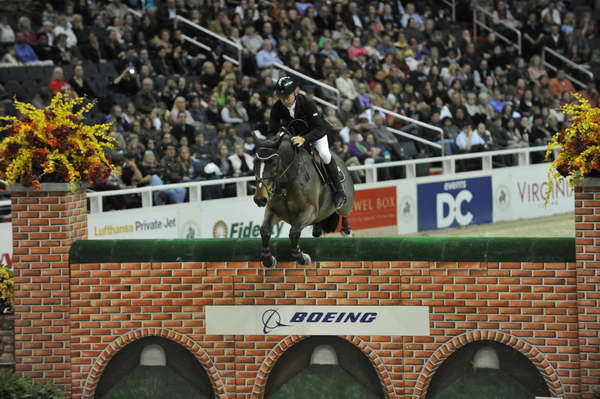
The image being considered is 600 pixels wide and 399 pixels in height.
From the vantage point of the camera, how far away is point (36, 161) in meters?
12.4

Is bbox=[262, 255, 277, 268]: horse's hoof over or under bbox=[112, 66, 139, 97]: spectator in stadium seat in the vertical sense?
under

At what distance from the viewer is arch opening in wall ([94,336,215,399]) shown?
12539 millimetres

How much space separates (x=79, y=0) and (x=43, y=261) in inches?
470

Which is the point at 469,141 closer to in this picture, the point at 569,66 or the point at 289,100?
the point at 569,66

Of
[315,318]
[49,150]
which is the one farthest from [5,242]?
[315,318]

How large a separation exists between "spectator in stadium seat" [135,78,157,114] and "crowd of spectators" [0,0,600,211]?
3cm

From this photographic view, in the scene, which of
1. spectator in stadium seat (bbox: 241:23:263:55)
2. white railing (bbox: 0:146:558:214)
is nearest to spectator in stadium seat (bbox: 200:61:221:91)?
spectator in stadium seat (bbox: 241:23:263:55)

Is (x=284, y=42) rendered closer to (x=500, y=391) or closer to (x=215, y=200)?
(x=215, y=200)

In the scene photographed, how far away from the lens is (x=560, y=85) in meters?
31.3

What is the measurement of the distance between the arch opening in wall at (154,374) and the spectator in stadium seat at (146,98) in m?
9.79

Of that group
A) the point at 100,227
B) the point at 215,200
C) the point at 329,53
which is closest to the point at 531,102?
the point at 329,53

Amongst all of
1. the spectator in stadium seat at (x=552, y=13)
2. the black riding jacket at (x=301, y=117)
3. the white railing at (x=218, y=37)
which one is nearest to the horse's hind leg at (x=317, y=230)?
the black riding jacket at (x=301, y=117)

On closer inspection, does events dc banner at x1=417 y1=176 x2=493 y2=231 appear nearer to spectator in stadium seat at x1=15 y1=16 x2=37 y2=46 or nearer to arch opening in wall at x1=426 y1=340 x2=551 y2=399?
spectator in stadium seat at x1=15 y1=16 x2=37 y2=46

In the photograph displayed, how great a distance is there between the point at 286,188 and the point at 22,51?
11118 millimetres
